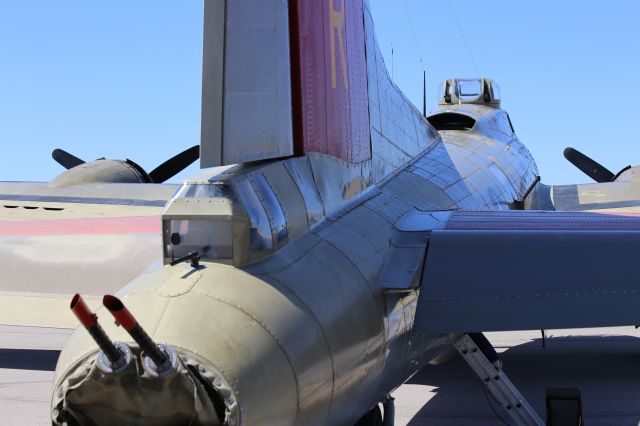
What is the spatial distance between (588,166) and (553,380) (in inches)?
400

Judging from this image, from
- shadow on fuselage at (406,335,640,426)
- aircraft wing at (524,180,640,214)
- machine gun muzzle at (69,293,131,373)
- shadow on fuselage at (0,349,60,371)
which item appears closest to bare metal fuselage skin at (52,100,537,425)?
machine gun muzzle at (69,293,131,373)

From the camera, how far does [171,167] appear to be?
67.6 ft

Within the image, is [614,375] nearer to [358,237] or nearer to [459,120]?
[459,120]

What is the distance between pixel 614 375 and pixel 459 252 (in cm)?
672

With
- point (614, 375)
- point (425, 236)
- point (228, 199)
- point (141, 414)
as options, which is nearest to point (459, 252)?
point (425, 236)

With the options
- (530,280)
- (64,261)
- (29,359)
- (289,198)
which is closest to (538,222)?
(530,280)

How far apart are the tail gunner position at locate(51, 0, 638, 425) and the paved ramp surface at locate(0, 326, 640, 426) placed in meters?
2.97

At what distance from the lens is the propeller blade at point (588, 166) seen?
70.6ft

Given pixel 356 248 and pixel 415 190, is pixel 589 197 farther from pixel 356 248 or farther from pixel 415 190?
pixel 356 248

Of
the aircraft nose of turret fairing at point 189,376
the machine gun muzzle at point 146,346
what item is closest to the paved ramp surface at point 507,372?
the aircraft nose of turret fairing at point 189,376

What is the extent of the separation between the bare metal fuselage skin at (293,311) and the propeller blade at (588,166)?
1401 centimetres

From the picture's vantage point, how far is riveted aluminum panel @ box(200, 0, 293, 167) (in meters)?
5.91

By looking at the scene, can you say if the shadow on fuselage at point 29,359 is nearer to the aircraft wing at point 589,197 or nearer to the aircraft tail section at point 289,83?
the aircraft tail section at point 289,83

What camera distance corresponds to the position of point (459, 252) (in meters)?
7.45
